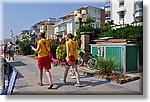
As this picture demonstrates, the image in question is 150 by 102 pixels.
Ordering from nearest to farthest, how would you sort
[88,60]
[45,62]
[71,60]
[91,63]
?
[45,62], [71,60], [91,63], [88,60]

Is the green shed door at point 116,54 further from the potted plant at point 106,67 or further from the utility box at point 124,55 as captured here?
the potted plant at point 106,67

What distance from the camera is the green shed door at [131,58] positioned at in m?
6.61

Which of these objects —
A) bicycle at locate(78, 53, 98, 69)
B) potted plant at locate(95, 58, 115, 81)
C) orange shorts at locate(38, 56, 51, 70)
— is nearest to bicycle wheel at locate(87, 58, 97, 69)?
bicycle at locate(78, 53, 98, 69)

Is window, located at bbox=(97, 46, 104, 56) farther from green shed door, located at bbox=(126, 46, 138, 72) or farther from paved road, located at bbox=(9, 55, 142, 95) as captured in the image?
paved road, located at bbox=(9, 55, 142, 95)

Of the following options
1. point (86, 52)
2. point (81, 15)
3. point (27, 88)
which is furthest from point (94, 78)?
point (81, 15)

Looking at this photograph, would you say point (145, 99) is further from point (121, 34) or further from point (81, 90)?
point (121, 34)

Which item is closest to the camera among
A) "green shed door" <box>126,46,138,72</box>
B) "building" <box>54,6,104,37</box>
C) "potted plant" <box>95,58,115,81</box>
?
"potted plant" <box>95,58,115,81</box>

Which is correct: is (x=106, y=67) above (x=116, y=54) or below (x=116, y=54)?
below

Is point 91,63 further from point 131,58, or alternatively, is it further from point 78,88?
point 78,88

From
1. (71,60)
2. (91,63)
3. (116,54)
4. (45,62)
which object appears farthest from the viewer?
(91,63)

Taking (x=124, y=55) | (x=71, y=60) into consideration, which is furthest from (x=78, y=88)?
(x=124, y=55)

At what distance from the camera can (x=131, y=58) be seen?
266 inches

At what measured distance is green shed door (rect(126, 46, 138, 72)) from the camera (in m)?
6.61

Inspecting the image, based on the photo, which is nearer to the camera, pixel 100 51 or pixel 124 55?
pixel 124 55
